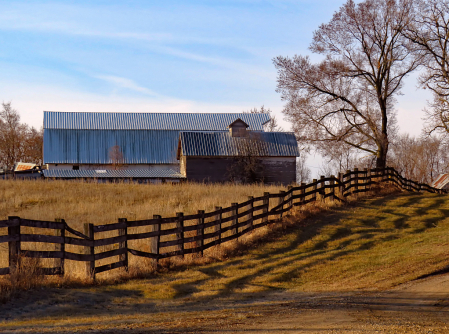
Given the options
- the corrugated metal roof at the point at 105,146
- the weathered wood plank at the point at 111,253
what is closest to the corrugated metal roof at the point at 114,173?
the corrugated metal roof at the point at 105,146

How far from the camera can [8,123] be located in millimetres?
73500

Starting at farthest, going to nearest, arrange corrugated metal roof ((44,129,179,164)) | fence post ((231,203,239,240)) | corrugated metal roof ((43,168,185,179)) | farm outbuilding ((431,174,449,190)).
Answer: farm outbuilding ((431,174,449,190)) < corrugated metal roof ((44,129,179,164)) < corrugated metal roof ((43,168,185,179)) < fence post ((231,203,239,240))

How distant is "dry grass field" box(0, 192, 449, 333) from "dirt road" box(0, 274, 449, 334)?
2cm

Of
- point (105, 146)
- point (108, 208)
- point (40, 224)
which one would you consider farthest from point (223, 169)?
point (40, 224)

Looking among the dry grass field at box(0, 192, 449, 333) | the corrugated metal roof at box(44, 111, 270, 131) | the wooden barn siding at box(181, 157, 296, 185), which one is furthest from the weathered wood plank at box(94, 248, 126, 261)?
the corrugated metal roof at box(44, 111, 270, 131)

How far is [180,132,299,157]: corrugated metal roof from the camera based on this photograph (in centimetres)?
4366

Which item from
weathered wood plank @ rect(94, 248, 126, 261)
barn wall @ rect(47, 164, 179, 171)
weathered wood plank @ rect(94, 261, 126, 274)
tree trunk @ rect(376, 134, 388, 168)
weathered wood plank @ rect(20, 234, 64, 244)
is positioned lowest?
weathered wood plank @ rect(94, 261, 126, 274)

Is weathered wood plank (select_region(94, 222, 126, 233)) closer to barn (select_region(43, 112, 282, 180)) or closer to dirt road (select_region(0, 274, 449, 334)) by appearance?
dirt road (select_region(0, 274, 449, 334))

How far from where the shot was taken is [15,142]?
74.1 m

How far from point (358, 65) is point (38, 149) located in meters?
59.2

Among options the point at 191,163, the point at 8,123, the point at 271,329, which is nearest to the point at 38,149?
the point at 8,123

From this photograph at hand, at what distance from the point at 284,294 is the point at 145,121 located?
50306 mm

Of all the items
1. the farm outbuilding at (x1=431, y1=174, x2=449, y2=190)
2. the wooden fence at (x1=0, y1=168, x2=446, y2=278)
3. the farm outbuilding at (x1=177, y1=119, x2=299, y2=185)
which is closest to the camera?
the wooden fence at (x1=0, y1=168, x2=446, y2=278)

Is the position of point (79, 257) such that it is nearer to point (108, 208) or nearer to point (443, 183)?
point (108, 208)
